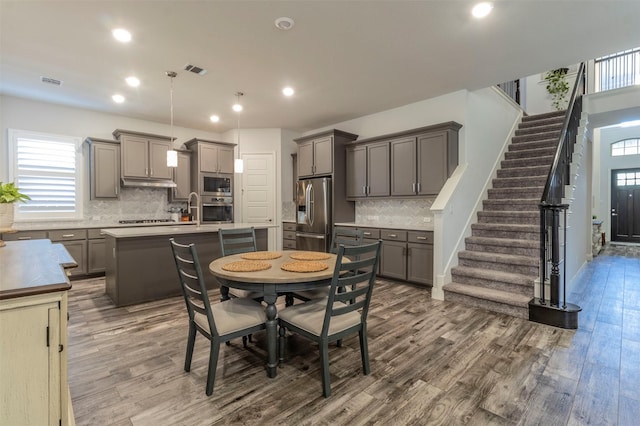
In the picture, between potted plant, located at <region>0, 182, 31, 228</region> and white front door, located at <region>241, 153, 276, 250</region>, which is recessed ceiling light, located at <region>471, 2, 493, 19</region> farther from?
white front door, located at <region>241, 153, 276, 250</region>

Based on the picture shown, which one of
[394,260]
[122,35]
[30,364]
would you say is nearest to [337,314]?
[30,364]

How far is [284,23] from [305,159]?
3.27m

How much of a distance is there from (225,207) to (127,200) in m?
1.77

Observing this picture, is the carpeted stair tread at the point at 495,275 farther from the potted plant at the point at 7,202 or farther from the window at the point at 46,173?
the window at the point at 46,173

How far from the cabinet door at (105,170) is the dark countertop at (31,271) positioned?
3.37 meters

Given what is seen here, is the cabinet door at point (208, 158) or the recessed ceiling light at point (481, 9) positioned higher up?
the recessed ceiling light at point (481, 9)

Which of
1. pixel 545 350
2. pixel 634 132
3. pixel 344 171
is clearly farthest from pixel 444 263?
pixel 634 132

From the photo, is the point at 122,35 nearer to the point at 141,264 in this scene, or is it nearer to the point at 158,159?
the point at 141,264

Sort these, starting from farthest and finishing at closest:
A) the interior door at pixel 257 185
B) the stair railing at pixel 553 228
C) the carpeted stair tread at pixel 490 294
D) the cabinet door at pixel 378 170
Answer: the interior door at pixel 257 185, the cabinet door at pixel 378 170, the carpeted stair tread at pixel 490 294, the stair railing at pixel 553 228

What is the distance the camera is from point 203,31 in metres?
2.93

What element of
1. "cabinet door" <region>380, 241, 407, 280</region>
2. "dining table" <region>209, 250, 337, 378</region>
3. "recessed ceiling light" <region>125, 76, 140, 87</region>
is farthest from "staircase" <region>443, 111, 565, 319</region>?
"recessed ceiling light" <region>125, 76, 140, 87</region>

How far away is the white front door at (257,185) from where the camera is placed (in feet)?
21.7

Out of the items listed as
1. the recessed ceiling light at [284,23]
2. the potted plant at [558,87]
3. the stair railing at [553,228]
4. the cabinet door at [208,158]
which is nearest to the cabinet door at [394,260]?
the stair railing at [553,228]

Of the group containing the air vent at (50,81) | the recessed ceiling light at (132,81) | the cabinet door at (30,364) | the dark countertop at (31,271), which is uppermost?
the air vent at (50,81)
